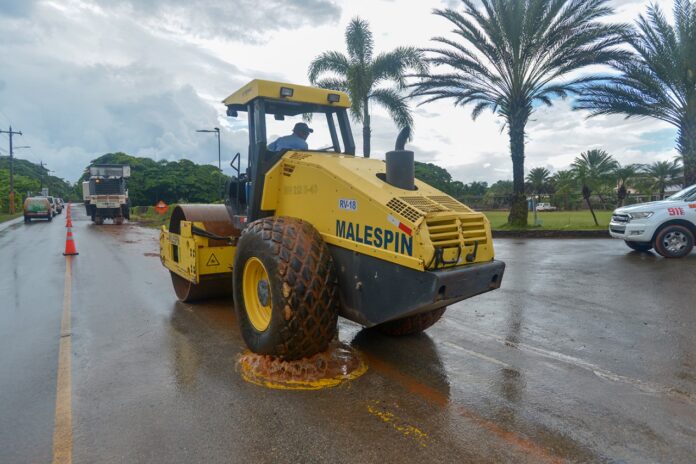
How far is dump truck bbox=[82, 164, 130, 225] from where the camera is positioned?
26.6m

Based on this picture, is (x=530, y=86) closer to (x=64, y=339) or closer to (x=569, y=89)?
(x=569, y=89)

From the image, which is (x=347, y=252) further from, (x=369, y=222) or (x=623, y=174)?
(x=623, y=174)

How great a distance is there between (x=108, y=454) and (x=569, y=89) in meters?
17.7

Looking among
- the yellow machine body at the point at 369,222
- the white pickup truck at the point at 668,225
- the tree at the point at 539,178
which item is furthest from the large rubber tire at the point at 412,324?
the tree at the point at 539,178

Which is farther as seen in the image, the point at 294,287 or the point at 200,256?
the point at 200,256

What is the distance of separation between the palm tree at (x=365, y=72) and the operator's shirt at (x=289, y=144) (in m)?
17.3

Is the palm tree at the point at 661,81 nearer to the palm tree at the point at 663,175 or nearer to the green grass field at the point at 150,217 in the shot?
the palm tree at the point at 663,175

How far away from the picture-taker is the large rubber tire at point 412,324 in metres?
5.03

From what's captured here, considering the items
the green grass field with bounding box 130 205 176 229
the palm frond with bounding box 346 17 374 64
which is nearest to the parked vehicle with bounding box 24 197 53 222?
the green grass field with bounding box 130 205 176 229

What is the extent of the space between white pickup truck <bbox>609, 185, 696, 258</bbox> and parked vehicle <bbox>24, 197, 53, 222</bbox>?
3107 centimetres

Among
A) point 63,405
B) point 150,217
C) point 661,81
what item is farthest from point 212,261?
point 150,217

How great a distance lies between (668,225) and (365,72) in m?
14.8

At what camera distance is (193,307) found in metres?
6.66

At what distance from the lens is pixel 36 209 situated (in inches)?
1171
